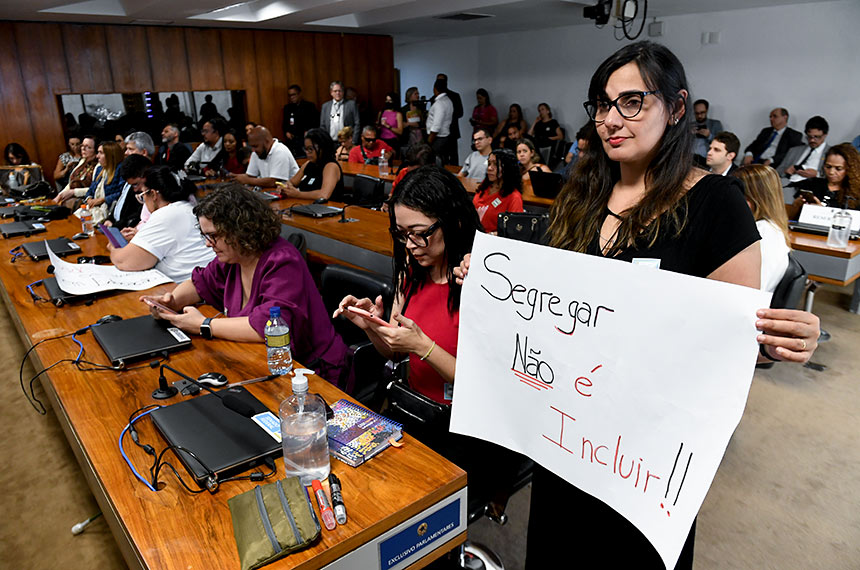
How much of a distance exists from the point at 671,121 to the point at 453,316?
2.71 ft

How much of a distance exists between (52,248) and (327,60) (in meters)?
8.35

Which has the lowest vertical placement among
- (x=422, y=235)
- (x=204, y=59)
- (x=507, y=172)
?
(x=507, y=172)

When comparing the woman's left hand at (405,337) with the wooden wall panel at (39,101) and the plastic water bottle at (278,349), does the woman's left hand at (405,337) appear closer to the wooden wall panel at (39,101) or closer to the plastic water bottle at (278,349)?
the plastic water bottle at (278,349)

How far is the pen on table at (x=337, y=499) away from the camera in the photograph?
43.4 inches

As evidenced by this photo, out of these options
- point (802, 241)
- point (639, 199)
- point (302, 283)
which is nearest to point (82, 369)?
point (302, 283)

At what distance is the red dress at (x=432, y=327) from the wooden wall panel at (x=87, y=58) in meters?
8.77

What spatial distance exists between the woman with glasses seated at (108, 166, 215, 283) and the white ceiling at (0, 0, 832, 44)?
4527 millimetres

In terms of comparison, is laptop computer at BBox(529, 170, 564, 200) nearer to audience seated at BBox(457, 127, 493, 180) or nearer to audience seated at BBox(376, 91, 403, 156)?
audience seated at BBox(457, 127, 493, 180)

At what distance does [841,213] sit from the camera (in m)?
3.45

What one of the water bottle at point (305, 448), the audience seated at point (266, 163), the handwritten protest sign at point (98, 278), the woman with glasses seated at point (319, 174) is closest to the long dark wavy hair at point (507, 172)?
the woman with glasses seated at point (319, 174)

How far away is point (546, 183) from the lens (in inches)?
186

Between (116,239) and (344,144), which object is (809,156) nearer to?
(344,144)

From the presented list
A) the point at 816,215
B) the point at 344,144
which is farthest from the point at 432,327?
the point at 344,144

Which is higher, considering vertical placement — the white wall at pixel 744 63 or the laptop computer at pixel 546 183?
the white wall at pixel 744 63
